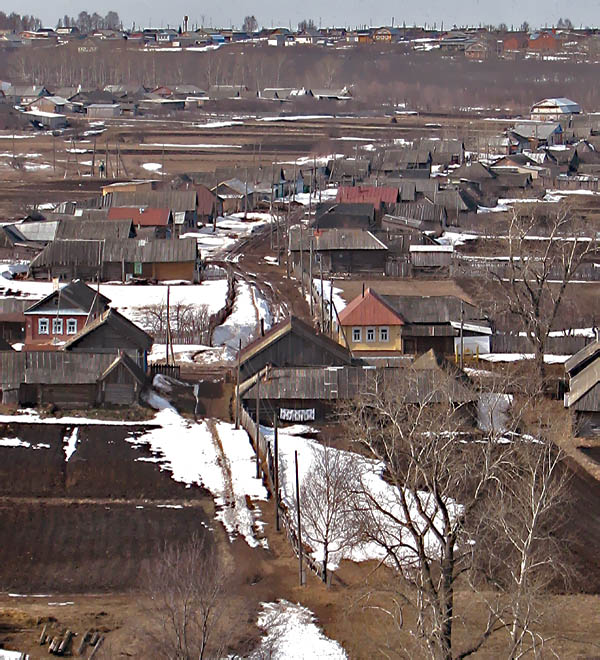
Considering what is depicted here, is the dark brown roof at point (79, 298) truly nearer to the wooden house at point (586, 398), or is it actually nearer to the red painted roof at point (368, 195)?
the wooden house at point (586, 398)

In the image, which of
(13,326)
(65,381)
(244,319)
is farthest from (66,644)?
(244,319)

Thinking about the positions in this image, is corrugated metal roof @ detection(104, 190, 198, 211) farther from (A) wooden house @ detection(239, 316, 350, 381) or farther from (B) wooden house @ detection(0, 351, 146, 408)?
(B) wooden house @ detection(0, 351, 146, 408)

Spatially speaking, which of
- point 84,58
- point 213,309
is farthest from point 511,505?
point 84,58

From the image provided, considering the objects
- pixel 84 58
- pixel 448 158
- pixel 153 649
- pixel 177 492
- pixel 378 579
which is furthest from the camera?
pixel 84 58

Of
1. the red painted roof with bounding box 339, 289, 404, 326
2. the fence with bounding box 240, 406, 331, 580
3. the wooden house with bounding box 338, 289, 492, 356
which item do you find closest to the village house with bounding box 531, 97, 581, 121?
the wooden house with bounding box 338, 289, 492, 356

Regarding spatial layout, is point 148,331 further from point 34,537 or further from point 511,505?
point 511,505

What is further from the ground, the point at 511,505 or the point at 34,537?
the point at 511,505

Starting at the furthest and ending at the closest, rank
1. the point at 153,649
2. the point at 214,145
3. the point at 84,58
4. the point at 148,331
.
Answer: the point at 84,58, the point at 214,145, the point at 148,331, the point at 153,649

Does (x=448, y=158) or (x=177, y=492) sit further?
(x=448, y=158)
